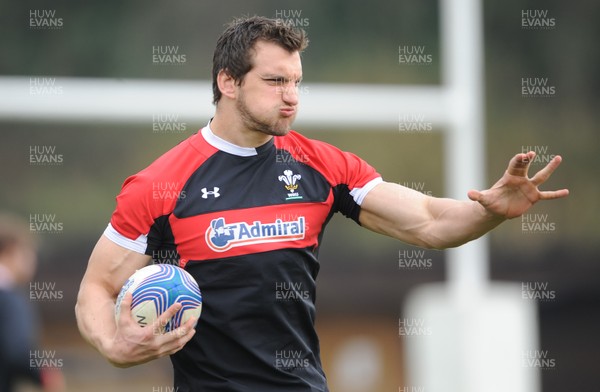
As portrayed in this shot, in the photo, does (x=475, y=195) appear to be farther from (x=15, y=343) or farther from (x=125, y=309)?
(x=15, y=343)

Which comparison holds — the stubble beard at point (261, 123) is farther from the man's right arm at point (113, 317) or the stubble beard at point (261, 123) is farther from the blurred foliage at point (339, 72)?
the blurred foliage at point (339, 72)

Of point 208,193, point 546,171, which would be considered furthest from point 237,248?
point 546,171

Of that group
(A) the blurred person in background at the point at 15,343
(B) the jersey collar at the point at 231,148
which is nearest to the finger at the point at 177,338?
(B) the jersey collar at the point at 231,148

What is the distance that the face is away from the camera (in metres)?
4.96

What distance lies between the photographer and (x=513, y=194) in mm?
4793

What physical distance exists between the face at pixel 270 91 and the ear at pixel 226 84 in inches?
2.4

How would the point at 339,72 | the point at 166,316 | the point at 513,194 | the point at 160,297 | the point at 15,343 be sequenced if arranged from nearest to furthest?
the point at 166,316 < the point at 160,297 < the point at 513,194 < the point at 15,343 < the point at 339,72

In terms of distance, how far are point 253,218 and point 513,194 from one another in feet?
3.83

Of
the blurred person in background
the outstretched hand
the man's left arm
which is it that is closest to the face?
the man's left arm

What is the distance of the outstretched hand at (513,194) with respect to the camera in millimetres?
4715

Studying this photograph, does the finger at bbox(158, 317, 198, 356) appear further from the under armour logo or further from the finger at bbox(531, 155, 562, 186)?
the finger at bbox(531, 155, 562, 186)

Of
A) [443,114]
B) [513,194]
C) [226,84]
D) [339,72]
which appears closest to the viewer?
[513,194]

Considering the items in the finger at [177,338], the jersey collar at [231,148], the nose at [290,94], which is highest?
the nose at [290,94]

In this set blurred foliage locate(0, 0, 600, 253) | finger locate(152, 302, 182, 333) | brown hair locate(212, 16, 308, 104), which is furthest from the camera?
blurred foliage locate(0, 0, 600, 253)
